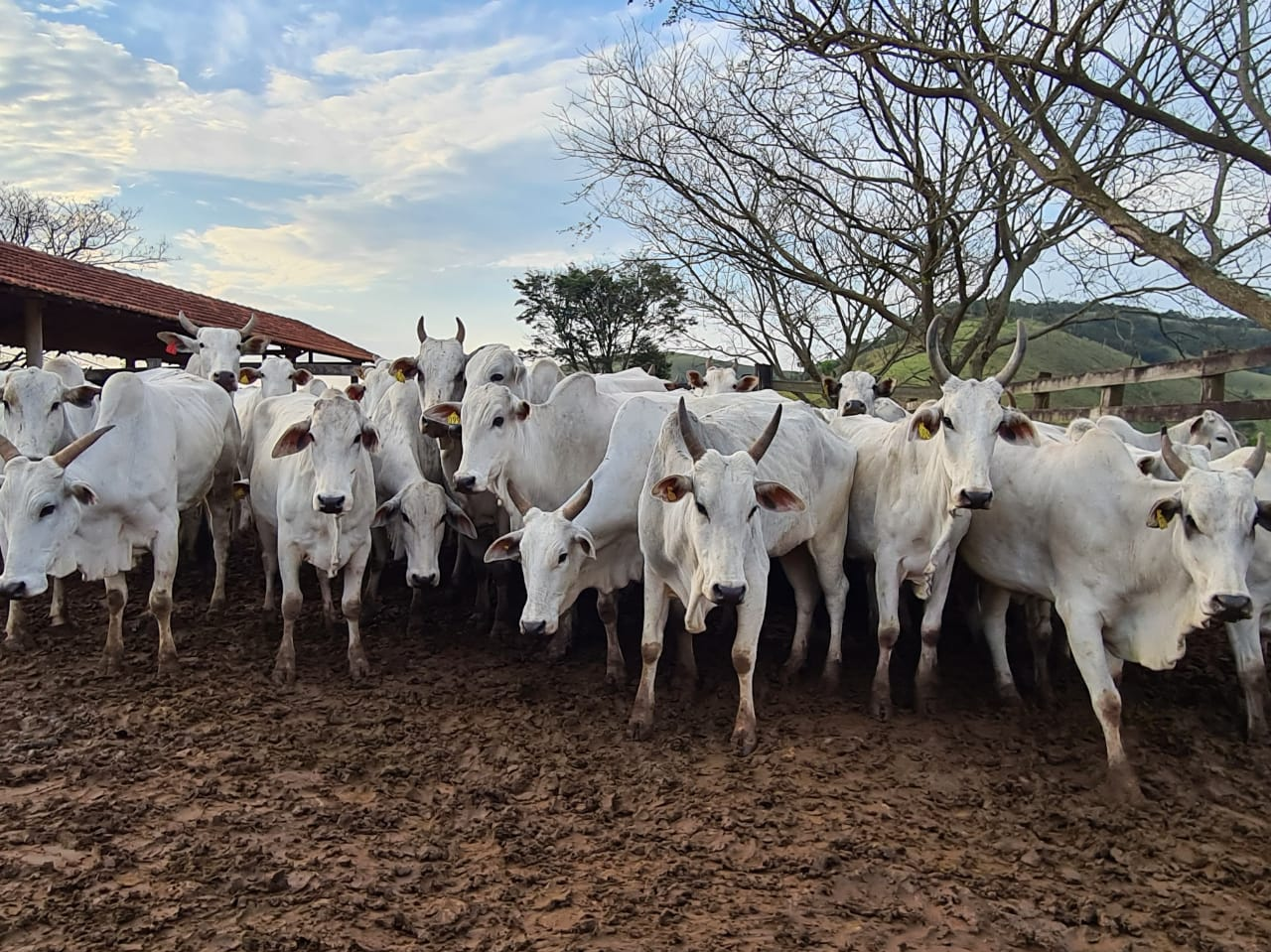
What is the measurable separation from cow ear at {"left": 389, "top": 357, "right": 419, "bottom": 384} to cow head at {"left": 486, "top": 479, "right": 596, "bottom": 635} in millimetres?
2176

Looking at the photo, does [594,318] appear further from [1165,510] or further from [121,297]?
[1165,510]

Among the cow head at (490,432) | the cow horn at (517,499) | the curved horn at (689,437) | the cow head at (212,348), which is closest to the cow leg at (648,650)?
the curved horn at (689,437)

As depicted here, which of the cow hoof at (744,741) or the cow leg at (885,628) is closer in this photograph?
the cow hoof at (744,741)

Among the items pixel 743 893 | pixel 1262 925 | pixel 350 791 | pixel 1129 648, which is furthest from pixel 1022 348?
pixel 350 791

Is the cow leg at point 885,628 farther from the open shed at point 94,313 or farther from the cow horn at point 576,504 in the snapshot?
the open shed at point 94,313

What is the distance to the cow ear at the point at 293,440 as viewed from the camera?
19.0 ft

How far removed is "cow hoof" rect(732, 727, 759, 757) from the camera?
462 centimetres

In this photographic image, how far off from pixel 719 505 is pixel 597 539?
1260 millimetres

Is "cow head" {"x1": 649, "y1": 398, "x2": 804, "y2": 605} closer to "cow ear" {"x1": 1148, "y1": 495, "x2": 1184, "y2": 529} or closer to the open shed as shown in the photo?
"cow ear" {"x1": 1148, "y1": 495, "x2": 1184, "y2": 529}

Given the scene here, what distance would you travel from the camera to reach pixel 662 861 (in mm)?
3600

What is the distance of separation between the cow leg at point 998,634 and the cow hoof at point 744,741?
5.33 ft

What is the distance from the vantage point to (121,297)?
612 inches

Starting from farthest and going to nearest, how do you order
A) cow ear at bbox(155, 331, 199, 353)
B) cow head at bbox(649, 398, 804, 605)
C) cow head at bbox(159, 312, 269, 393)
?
1. cow ear at bbox(155, 331, 199, 353)
2. cow head at bbox(159, 312, 269, 393)
3. cow head at bbox(649, 398, 804, 605)

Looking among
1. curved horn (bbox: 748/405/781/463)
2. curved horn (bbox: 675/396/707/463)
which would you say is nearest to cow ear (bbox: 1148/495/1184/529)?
curved horn (bbox: 748/405/781/463)
